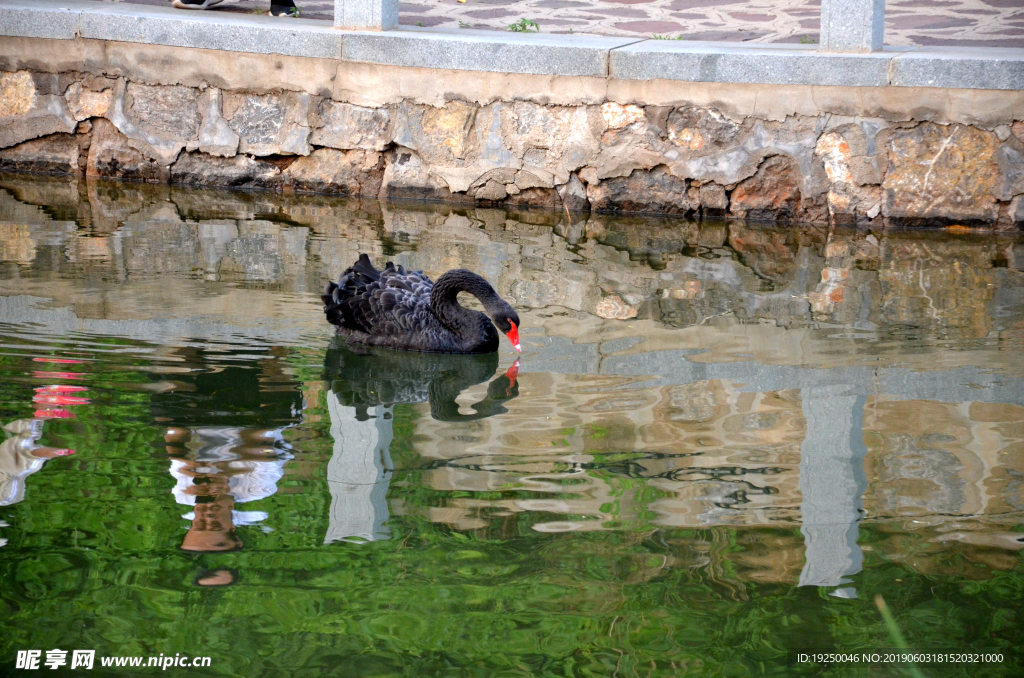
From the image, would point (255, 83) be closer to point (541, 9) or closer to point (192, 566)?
point (541, 9)

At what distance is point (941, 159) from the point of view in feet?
27.7

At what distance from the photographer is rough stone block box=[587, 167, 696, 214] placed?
358 inches

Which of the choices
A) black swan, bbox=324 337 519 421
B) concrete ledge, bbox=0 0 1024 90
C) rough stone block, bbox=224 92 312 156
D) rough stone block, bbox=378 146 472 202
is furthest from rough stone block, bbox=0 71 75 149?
black swan, bbox=324 337 519 421

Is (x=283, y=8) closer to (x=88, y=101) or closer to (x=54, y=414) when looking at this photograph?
(x=88, y=101)

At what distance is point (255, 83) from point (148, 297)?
3589 mm

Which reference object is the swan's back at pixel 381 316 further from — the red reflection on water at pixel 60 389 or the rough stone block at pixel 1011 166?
the rough stone block at pixel 1011 166

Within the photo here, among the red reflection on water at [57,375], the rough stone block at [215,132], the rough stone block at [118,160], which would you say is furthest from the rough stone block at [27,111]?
the red reflection on water at [57,375]

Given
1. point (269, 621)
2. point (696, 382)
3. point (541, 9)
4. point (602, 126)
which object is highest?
point (541, 9)

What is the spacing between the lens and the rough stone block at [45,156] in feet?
32.8

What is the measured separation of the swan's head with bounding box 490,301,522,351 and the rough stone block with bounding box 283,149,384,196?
13.9 ft

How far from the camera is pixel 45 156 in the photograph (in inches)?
394

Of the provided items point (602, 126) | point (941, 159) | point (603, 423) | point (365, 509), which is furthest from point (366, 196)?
point (365, 509)

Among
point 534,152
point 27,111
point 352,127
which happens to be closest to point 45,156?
point 27,111

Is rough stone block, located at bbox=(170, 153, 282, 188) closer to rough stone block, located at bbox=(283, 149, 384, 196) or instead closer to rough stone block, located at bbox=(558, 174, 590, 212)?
rough stone block, located at bbox=(283, 149, 384, 196)
